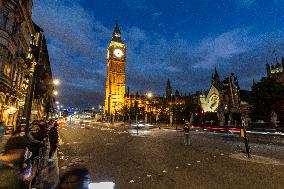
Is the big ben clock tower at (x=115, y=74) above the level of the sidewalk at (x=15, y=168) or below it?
above

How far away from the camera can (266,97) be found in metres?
49.2

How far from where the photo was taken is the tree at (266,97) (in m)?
49.1

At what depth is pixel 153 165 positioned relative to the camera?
367 inches

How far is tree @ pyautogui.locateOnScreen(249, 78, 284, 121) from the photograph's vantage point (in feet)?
161

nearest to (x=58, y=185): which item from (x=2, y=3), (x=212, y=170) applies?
(x=212, y=170)

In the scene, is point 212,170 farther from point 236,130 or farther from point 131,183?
point 236,130

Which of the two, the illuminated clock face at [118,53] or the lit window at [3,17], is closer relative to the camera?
the lit window at [3,17]

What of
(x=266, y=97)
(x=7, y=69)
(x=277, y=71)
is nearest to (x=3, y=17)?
(x=7, y=69)

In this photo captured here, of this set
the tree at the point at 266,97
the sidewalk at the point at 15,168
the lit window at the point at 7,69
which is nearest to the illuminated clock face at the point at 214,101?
the tree at the point at 266,97

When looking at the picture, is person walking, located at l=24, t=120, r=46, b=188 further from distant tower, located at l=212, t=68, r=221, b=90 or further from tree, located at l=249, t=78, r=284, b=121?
distant tower, located at l=212, t=68, r=221, b=90

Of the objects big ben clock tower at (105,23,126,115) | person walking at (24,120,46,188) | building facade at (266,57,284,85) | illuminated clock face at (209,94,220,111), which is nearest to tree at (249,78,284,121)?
illuminated clock face at (209,94,220,111)

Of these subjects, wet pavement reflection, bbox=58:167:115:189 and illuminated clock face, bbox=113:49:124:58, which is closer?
wet pavement reflection, bbox=58:167:115:189

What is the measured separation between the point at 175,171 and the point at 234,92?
6.75 metres

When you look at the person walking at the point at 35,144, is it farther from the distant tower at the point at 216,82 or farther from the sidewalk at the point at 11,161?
the distant tower at the point at 216,82
